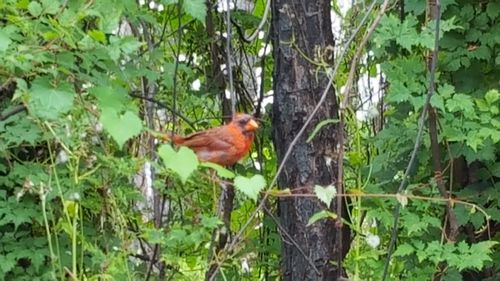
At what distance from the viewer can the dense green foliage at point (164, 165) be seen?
2.32 meters

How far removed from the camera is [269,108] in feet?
12.1

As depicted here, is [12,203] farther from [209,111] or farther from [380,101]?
[380,101]

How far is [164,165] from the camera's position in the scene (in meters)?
2.27

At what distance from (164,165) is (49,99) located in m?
0.35

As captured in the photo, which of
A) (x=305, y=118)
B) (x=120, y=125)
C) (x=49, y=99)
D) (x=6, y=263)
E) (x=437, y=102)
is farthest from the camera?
(x=305, y=118)

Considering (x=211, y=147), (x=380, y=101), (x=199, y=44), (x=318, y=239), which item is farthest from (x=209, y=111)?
(x=211, y=147)

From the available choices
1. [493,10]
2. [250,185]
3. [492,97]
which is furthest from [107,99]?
[493,10]

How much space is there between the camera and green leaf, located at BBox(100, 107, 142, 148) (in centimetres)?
181

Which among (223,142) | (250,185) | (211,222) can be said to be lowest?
(211,222)

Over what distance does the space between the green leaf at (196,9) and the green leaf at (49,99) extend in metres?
0.38

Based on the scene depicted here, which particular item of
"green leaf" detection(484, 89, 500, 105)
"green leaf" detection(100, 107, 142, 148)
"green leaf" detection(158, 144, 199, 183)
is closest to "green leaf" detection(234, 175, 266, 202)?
"green leaf" detection(158, 144, 199, 183)

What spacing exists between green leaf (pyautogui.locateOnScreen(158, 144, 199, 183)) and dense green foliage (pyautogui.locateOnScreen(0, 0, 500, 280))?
1.13ft

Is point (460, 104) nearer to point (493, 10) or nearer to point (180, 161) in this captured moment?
point (493, 10)

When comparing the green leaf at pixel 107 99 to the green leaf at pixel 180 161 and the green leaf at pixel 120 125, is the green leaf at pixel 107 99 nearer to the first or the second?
the green leaf at pixel 120 125
